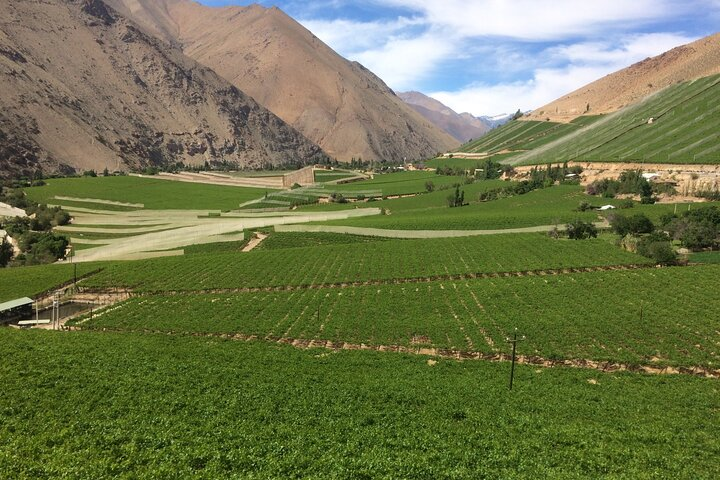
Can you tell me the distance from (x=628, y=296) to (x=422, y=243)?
101ft

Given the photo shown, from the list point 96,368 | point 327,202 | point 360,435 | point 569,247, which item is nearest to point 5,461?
point 96,368

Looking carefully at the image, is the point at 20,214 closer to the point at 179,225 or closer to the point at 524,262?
the point at 179,225

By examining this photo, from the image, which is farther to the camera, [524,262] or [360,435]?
[524,262]

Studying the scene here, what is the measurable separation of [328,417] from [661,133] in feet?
468

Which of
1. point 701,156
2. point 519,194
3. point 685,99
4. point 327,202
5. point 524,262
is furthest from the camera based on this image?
point 685,99

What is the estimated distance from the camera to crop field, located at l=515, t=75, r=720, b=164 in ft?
349

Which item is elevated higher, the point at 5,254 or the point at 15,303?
the point at 5,254

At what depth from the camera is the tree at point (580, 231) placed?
64938 millimetres

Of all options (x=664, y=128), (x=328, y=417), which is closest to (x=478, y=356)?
(x=328, y=417)

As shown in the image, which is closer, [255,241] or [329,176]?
[255,241]

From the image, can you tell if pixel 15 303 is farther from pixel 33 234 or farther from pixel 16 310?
pixel 33 234

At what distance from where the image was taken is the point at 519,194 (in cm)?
11119

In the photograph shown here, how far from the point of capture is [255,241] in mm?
78000

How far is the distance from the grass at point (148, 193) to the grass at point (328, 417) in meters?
91.2
